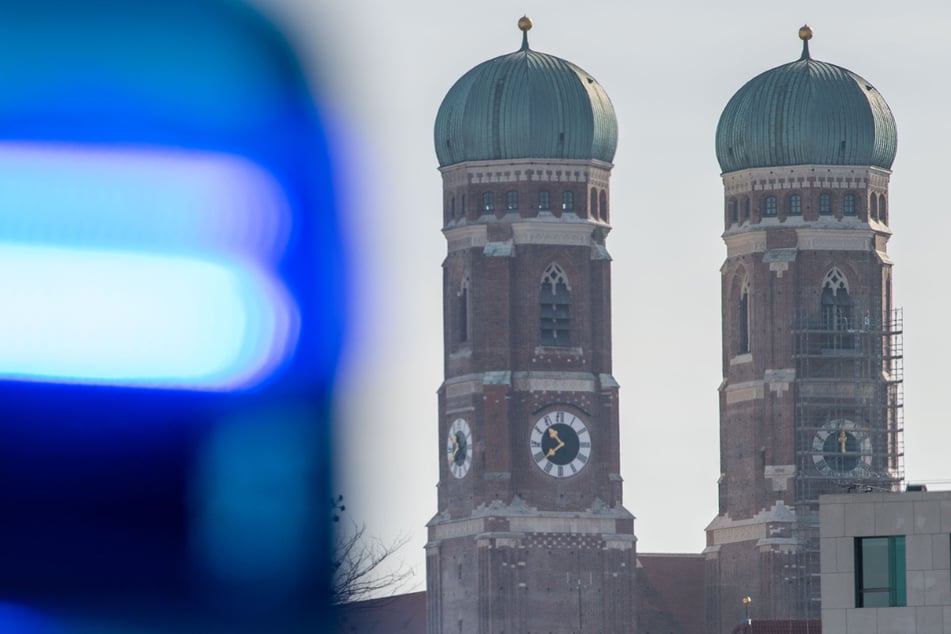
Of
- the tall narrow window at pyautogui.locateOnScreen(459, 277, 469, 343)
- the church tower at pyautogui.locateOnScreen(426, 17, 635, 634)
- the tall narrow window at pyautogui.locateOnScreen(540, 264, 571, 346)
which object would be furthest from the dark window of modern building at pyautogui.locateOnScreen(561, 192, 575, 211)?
the tall narrow window at pyautogui.locateOnScreen(459, 277, 469, 343)

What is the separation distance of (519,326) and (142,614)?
314 ft

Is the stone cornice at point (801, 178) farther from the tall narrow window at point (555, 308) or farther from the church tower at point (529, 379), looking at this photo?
the tall narrow window at point (555, 308)

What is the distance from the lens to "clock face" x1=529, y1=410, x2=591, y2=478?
408 ft

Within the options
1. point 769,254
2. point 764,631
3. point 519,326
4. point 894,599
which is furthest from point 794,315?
point 894,599

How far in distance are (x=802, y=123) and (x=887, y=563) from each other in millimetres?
69276

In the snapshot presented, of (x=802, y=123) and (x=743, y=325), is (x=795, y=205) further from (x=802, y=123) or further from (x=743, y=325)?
(x=743, y=325)

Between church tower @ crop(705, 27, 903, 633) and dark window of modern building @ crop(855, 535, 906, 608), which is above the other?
church tower @ crop(705, 27, 903, 633)

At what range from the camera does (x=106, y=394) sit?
88.1ft

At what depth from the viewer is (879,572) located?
59.6 meters

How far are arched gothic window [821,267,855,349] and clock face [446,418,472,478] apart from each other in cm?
1482

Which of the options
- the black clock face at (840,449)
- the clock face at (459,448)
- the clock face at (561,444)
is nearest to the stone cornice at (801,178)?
the black clock face at (840,449)

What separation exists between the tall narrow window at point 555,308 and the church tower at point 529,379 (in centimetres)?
6

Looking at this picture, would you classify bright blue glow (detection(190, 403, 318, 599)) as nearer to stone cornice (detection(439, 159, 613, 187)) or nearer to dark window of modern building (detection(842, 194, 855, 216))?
stone cornice (detection(439, 159, 613, 187))

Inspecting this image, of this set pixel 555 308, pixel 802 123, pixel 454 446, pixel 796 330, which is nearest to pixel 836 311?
pixel 796 330
